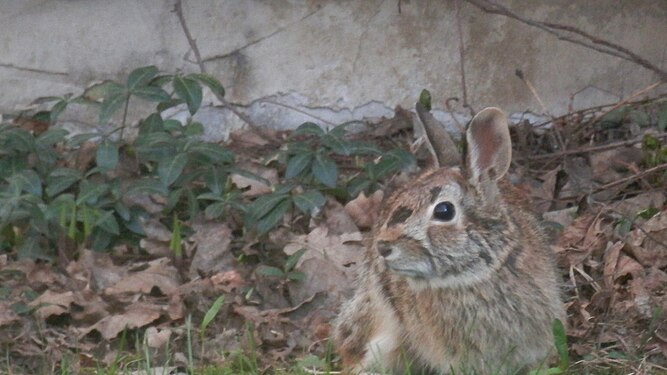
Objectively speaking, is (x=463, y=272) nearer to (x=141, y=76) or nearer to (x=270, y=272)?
(x=270, y=272)

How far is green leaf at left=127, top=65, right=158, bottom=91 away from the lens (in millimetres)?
6113

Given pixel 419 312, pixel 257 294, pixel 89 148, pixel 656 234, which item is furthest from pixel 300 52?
pixel 419 312

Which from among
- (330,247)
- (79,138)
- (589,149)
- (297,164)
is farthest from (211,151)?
(589,149)

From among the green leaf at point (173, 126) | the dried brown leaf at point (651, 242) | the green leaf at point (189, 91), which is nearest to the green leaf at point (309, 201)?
the green leaf at point (189, 91)

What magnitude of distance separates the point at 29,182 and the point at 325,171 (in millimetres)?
1349

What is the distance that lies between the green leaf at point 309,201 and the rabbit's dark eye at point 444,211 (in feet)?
5.22

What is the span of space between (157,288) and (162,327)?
1.14 ft

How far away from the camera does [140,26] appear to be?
662 cm

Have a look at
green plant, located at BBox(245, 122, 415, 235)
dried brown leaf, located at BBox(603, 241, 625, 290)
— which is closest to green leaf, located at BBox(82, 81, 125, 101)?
green plant, located at BBox(245, 122, 415, 235)

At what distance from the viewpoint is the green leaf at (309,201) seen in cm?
588

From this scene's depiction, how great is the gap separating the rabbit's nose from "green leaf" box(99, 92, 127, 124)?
6.93 feet

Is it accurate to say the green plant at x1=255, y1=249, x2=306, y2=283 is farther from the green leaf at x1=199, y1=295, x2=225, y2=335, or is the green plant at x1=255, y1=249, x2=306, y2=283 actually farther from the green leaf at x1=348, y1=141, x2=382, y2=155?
the green leaf at x1=348, y1=141, x2=382, y2=155

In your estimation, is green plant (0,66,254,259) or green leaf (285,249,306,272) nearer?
green leaf (285,249,306,272)

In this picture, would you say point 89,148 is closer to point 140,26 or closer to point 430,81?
point 140,26
